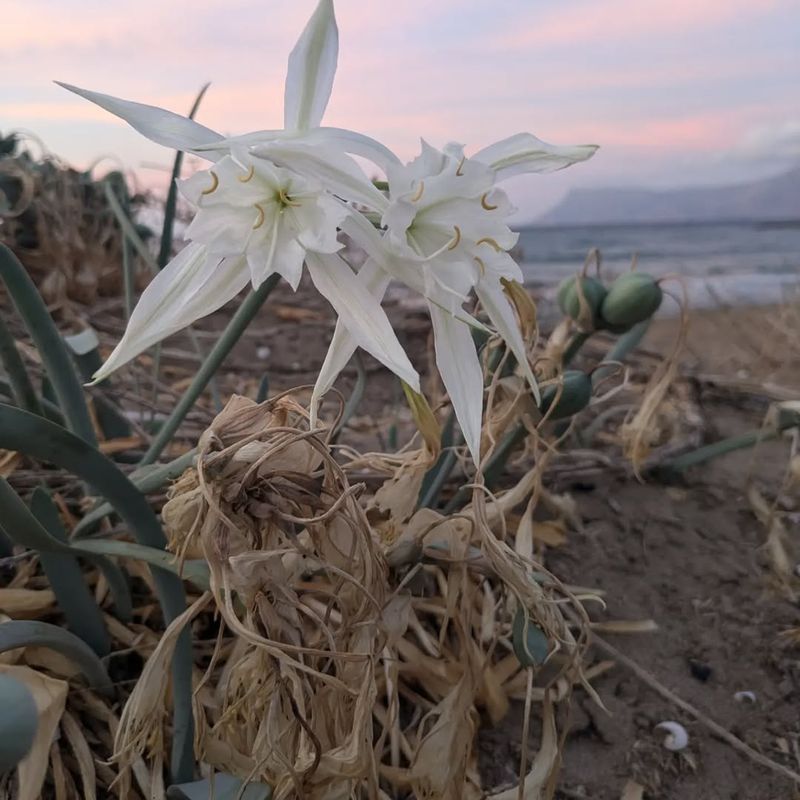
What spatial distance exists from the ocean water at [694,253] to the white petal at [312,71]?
4785 millimetres

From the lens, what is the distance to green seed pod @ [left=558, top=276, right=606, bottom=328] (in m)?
0.87

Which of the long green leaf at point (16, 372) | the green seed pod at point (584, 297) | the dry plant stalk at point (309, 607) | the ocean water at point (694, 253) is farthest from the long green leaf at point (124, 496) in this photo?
the ocean water at point (694, 253)

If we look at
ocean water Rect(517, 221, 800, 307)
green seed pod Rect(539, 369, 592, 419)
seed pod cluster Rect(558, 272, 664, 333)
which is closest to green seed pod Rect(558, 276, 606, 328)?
seed pod cluster Rect(558, 272, 664, 333)

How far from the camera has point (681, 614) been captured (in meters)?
1.11

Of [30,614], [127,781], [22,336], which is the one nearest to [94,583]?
[30,614]

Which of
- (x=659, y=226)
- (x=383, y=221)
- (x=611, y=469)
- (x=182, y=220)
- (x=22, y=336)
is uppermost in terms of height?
(x=383, y=221)

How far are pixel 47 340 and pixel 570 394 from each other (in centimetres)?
49

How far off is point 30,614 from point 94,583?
3.8 inches

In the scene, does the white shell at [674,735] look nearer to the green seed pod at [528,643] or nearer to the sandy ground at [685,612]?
the sandy ground at [685,612]

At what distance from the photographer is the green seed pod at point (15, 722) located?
1.55 feet

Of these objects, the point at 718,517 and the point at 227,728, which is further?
the point at 718,517

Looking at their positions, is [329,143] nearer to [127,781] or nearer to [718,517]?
[127,781]

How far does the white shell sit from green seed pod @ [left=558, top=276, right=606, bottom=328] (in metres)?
0.47

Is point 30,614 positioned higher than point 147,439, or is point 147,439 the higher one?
point 147,439
